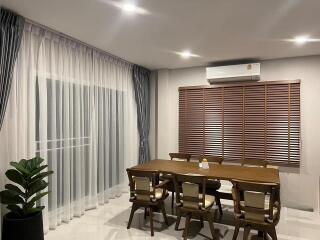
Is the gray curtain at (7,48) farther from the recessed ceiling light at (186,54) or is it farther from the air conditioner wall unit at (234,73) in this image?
the air conditioner wall unit at (234,73)

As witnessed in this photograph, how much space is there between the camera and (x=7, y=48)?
8.77 ft

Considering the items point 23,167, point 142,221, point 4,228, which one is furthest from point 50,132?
point 142,221

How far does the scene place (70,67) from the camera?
12.1 ft

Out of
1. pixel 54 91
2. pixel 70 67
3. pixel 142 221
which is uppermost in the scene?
pixel 70 67

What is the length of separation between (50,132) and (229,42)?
290 cm

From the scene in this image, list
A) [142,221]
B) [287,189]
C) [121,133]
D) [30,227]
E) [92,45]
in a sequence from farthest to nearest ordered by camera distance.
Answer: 1. [121,133]
2. [287,189]
3. [92,45]
4. [142,221]
5. [30,227]

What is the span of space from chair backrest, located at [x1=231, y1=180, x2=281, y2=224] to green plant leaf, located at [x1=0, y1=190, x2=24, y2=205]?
7.60 feet

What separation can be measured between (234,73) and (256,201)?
268 centimetres

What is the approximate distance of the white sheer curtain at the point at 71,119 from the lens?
2.99m

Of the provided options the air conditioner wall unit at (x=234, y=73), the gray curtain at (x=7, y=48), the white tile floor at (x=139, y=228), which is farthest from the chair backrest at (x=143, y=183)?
the air conditioner wall unit at (x=234, y=73)

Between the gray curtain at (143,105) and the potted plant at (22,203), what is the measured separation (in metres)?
2.91

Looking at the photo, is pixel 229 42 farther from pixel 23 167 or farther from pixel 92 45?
pixel 23 167

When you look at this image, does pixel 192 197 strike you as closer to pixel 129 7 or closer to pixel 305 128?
pixel 129 7

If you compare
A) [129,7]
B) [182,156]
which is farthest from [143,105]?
[129,7]
